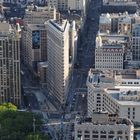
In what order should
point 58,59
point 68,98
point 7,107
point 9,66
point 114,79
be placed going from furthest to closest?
point 68,98, point 58,59, point 9,66, point 7,107, point 114,79

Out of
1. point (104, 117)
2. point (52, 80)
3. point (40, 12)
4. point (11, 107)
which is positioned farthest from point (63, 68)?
point (104, 117)

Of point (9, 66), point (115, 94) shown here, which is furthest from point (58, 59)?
point (115, 94)

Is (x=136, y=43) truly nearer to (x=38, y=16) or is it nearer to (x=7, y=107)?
(x=38, y=16)

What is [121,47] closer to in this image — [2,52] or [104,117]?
[2,52]

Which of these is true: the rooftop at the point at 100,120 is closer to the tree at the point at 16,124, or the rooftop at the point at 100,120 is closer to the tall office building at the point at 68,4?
the tree at the point at 16,124

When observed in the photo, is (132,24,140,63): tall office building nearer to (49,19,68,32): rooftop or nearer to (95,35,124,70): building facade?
(95,35,124,70): building facade

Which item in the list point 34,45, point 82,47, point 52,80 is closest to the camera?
point 52,80

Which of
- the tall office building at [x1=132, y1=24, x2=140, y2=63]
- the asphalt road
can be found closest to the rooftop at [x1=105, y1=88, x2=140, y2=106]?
the asphalt road
